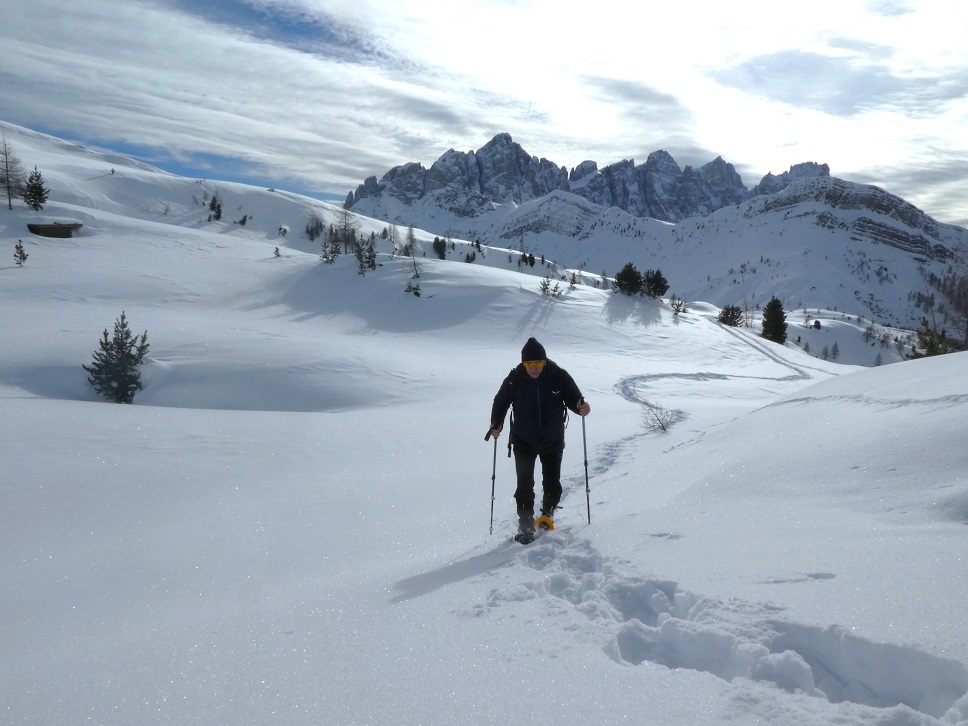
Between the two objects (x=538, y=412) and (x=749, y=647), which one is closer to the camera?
(x=749, y=647)

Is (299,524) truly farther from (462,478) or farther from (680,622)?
(680,622)

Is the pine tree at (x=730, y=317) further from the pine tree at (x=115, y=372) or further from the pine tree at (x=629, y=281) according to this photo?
the pine tree at (x=115, y=372)

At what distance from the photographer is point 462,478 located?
8953mm

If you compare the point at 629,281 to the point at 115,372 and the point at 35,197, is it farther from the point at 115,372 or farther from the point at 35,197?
the point at 35,197

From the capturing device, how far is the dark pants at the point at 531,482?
5.78 meters

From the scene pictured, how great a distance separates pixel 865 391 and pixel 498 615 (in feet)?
21.8

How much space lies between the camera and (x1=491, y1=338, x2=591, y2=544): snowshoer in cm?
598

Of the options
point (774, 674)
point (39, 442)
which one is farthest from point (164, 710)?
point (39, 442)

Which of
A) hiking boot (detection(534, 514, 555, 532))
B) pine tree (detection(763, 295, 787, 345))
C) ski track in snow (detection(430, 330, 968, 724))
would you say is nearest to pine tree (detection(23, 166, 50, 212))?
hiking boot (detection(534, 514, 555, 532))

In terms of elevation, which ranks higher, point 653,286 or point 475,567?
point 653,286

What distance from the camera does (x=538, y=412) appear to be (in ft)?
19.7

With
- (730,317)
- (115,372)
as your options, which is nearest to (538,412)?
(115,372)

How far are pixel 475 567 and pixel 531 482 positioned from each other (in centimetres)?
134

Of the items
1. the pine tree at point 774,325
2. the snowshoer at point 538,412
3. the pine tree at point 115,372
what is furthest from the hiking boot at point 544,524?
the pine tree at point 774,325
